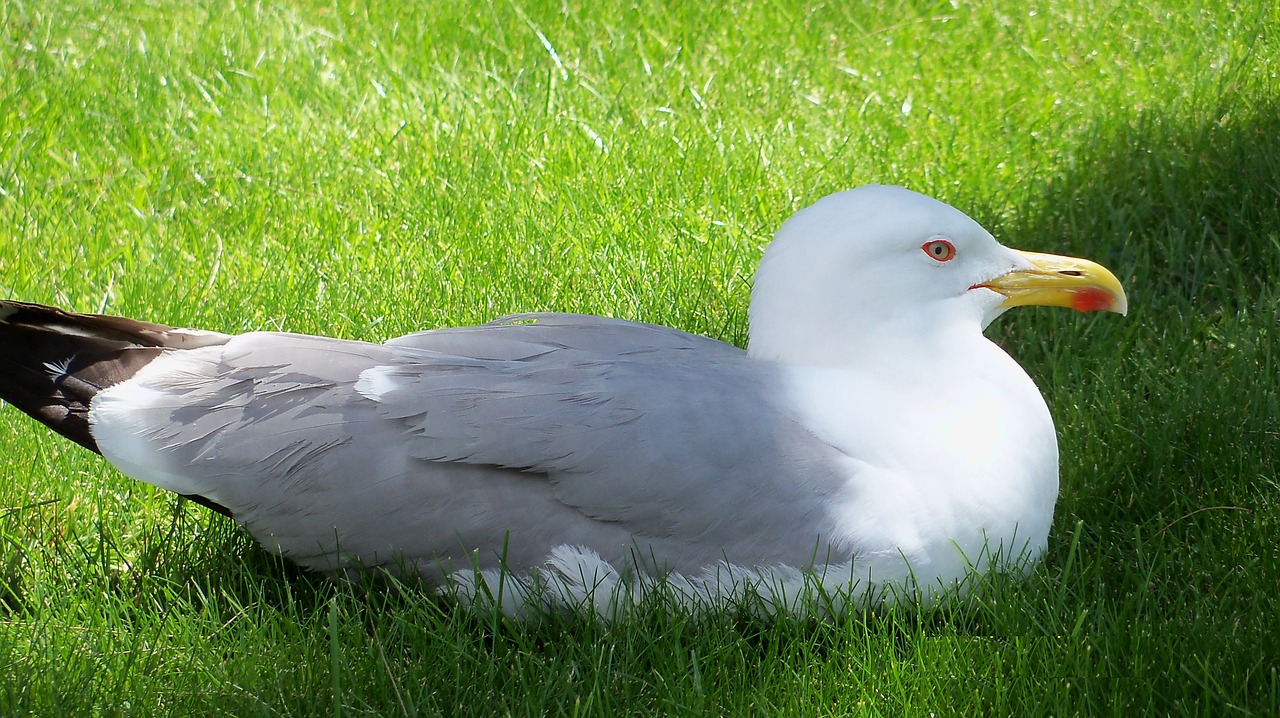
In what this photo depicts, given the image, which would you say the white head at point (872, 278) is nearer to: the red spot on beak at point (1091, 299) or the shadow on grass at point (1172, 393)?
the red spot on beak at point (1091, 299)

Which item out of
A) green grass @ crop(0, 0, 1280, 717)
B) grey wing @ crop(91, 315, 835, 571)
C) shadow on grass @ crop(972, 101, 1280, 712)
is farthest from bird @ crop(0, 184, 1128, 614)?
shadow on grass @ crop(972, 101, 1280, 712)

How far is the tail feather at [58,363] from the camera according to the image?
328 centimetres

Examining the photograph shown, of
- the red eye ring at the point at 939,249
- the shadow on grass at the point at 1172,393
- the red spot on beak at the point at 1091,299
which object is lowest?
the shadow on grass at the point at 1172,393

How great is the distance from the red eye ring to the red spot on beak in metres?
0.35

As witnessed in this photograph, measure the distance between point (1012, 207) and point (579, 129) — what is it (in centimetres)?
184

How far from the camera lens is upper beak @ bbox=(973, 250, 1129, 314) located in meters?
3.46

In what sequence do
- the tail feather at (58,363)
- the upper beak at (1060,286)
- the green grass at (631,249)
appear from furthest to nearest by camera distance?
the upper beak at (1060,286) < the tail feather at (58,363) < the green grass at (631,249)

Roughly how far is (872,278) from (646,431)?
0.70m

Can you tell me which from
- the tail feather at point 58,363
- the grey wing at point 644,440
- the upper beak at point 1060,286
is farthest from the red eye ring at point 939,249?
the tail feather at point 58,363

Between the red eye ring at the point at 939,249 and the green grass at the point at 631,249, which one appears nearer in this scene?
the green grass at the point at 631,249

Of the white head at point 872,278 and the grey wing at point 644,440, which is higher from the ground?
the white head at point 872,278

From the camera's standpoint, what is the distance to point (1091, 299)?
3473 mm

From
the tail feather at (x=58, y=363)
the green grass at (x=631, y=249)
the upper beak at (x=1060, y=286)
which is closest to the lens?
the green grass at (x=631, y=249)

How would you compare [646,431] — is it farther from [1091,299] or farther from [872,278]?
[1091,299]
